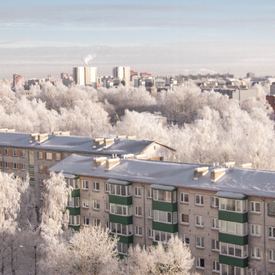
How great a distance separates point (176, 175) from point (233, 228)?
17.6 feet

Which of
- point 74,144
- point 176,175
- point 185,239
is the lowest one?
point 185,239

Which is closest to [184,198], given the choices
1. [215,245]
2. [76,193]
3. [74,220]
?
[215,245]

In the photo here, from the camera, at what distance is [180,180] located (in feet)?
101

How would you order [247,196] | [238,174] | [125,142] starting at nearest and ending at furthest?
[247,196] < [238,174] < [125,142]

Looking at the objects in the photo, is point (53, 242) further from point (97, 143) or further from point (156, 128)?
point (156, 128)

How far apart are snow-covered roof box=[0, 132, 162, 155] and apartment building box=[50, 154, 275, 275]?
5.50 m

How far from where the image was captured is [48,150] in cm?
4638

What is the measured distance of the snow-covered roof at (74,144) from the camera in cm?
4244

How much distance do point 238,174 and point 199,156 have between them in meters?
24.8

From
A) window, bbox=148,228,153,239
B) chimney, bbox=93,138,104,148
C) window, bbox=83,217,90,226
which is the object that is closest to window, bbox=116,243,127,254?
window, bbox=148,228,153,239

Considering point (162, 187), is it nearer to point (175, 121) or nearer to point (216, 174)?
point (216, 174)

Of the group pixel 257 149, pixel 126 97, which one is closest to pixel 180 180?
pixel 257 149

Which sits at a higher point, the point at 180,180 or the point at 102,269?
the point at 180,180

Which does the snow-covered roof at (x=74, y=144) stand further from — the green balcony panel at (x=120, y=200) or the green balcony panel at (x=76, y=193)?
the green balcony panel at (x=120, y=200)
